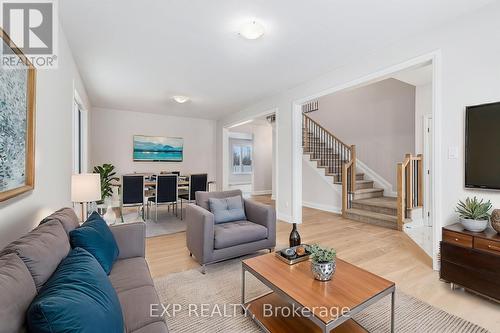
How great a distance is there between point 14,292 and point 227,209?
2.35 meters

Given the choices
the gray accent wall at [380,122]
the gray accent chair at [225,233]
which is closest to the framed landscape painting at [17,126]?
the gray accent chair at [225,233]

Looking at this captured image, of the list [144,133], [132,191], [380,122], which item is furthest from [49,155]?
[380,122]

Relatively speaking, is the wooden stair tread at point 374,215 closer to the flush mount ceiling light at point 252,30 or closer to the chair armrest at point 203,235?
the chair armrest at point 203,235

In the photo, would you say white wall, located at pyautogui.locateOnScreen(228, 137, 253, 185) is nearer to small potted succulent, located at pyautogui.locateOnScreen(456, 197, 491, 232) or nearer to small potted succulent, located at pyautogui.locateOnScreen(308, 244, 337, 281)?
small potted succulent, located at pyautogui.locateOnScreen(456, 197, 491, 232)

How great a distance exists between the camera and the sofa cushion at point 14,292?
2.35 ft

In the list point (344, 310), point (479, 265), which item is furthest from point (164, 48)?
point (479, 265)

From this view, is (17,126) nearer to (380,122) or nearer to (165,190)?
(165,190)

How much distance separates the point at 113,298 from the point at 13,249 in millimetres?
449

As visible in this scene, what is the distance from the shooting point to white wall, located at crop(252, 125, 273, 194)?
883 centimetres

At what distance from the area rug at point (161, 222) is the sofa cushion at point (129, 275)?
6.87 ft

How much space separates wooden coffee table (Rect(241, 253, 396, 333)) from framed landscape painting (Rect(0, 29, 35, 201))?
5.14 ft

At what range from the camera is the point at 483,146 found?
2184 mm

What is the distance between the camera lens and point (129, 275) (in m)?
1.64

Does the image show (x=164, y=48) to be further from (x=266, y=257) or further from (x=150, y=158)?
(x=150, y=158)
